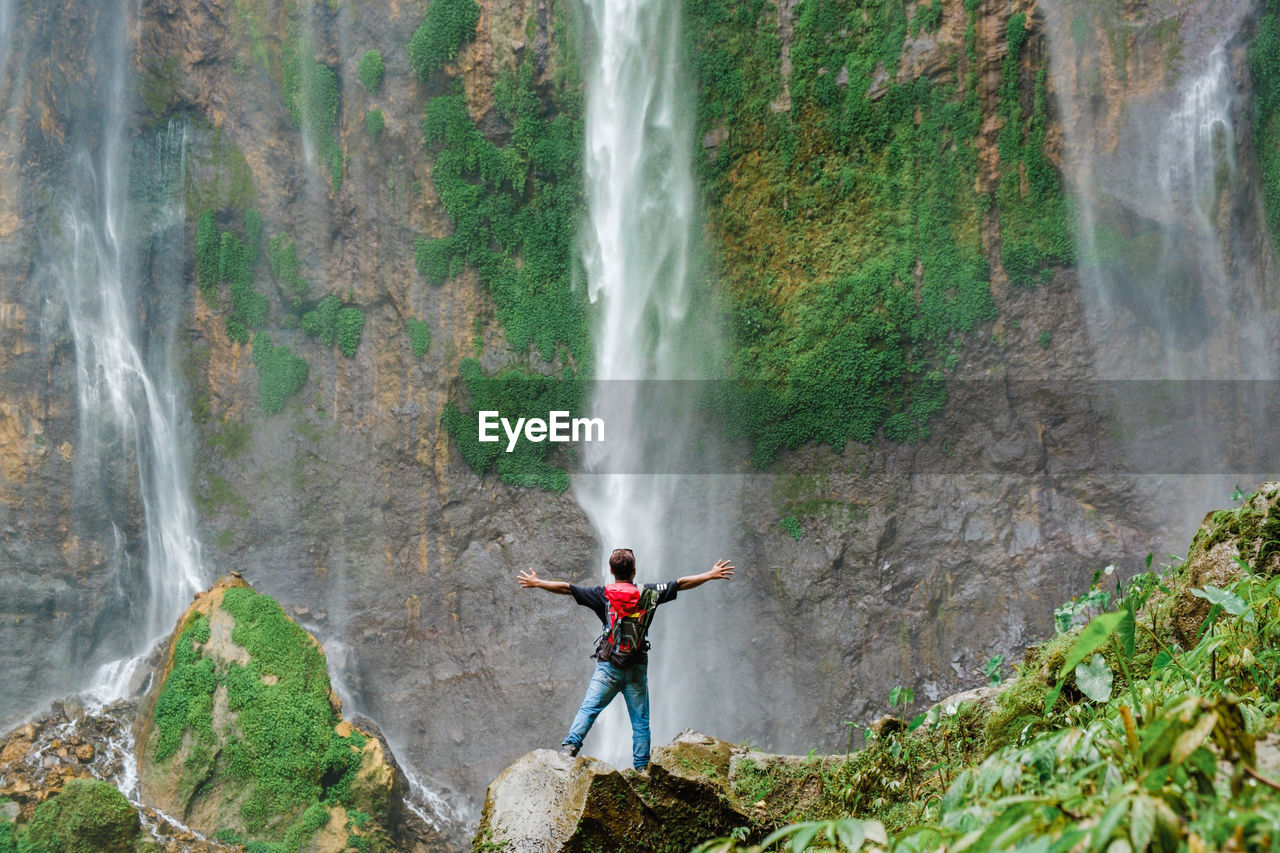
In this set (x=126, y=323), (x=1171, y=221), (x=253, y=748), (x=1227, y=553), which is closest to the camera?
(x=1227, y=553)

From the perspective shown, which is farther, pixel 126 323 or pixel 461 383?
pixel 461 383

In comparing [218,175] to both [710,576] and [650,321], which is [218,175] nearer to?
[650,321]

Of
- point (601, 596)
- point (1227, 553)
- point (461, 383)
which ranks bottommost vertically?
point (601, 596)

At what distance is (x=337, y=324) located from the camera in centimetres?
1731

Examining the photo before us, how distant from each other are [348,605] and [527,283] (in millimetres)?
6936

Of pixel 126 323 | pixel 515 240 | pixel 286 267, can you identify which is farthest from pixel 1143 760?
pixel 126 323

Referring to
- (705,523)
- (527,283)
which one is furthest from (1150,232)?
(527,283)

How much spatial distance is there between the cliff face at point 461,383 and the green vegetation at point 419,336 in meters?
0.09

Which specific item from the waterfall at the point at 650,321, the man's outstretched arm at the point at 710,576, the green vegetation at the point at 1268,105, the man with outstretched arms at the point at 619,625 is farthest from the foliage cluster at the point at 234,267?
the green vegetation at the point at 1268,105

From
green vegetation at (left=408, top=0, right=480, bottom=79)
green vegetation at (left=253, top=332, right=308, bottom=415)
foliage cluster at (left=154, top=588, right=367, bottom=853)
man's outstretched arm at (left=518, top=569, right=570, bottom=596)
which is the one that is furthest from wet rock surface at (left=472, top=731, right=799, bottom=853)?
green vegetation at (left=408, top=0, right=480, bottom=79)

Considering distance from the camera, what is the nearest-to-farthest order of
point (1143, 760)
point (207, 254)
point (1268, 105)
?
point (1143, 760) < point (1268, 105) < point (207, 254)

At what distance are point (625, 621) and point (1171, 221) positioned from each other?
14073mm

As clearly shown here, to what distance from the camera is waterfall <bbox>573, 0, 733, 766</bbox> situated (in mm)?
16484

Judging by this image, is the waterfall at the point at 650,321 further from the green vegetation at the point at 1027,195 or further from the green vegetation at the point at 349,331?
the green vegetation at the point at 1027,195
